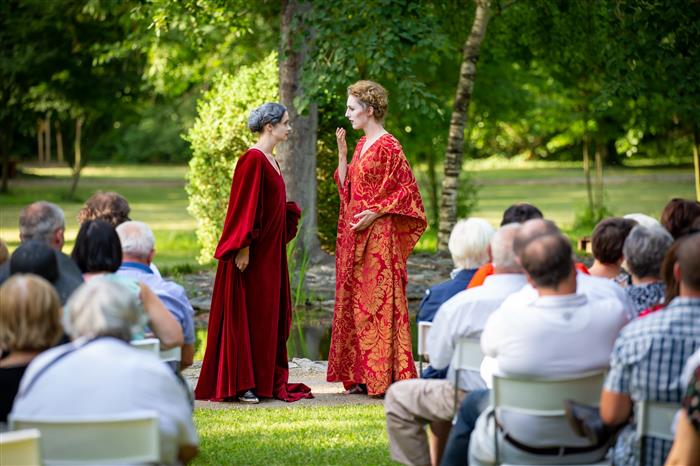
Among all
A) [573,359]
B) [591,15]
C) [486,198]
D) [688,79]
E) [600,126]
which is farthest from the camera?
[486,198]

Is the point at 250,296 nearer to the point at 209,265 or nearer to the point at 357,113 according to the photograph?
the point at 357,113

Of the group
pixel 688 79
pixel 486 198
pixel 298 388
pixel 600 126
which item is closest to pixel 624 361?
pixel 298 388

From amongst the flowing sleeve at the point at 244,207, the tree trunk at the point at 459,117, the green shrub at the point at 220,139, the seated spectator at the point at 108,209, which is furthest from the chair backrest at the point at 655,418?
the tree trunk at the point at 459,117

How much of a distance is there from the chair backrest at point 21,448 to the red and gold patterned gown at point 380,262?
14.2ft

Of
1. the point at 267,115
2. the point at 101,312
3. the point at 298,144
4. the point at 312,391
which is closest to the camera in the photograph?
the point at 101,312

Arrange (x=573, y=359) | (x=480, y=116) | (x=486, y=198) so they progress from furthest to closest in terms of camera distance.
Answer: (x=486, y=198)
(x=480, y=116)
(x=573, y=359)

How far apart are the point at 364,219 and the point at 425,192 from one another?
2474 cm

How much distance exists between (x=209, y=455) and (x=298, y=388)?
1908 mm

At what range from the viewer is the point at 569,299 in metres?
4.52

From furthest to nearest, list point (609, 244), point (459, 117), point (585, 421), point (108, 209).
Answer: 1. point (459, 117)
2. point (108, 209)
3. point (609, 244)
4. point (585, 421)

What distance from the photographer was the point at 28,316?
4215mm

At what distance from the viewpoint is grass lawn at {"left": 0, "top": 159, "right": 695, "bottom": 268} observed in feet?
75.2

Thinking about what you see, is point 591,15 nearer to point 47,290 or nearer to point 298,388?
point 298,388

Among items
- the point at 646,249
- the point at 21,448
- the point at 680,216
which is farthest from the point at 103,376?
the point at 680,216
